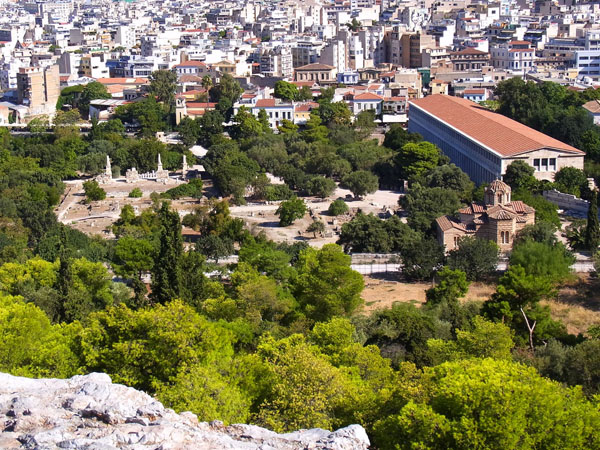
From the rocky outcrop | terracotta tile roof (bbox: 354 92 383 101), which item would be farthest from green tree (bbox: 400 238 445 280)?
terracotta tile roof (bbox: 354 92 383 101)

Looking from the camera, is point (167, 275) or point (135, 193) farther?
point (135, 193)

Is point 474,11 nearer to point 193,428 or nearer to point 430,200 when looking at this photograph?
point 430,200

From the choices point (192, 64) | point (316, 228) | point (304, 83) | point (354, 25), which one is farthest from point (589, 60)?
point (316, 228)

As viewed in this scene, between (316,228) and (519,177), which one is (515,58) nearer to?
(519,177)

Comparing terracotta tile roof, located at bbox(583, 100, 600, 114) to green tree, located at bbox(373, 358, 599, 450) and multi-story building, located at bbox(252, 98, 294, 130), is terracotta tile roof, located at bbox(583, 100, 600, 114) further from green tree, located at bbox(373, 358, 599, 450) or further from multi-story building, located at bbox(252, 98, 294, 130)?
green tree, located at bbox(373, 358, 599, 450)

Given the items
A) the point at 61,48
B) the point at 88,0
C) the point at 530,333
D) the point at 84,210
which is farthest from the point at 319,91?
the point at 88,0

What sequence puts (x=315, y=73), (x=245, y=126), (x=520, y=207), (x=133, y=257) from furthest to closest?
(x=315, y=73) < (x=245, y=126) < (x=520, y=207) < (x=133, y=257)
